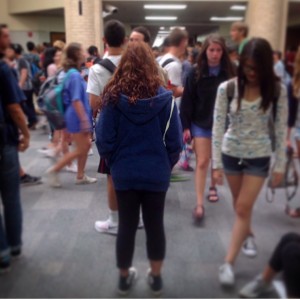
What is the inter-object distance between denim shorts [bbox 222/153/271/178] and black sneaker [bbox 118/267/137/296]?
0.51 meters

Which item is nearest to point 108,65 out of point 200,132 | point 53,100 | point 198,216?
point 200,132

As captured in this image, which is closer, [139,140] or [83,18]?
[139,140]

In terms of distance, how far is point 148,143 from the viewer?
1.16 meters

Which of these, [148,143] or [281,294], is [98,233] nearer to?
[148,143]

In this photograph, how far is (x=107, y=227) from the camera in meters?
1.67

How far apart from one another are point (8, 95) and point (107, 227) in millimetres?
702

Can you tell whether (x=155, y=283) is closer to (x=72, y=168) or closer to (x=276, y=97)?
(x=276, y=97)

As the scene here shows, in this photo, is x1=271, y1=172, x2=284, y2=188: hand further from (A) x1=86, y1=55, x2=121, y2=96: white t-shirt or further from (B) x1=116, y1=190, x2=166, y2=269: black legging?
(A) x1=86, y1=55, x2=121, y2=96: white t-shirt

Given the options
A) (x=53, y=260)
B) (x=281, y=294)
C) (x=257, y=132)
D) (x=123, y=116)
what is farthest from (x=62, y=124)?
(x=281, y=294)

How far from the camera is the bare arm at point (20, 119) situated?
138cm

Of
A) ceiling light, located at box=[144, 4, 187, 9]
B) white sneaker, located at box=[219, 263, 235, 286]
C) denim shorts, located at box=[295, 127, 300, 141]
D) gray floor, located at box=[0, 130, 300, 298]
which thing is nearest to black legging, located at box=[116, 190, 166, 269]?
gray floor, located at box=[0, 130, 300, 298]

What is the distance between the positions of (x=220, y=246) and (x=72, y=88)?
1.15 meters

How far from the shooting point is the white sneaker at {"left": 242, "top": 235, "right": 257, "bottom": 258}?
1.28 m

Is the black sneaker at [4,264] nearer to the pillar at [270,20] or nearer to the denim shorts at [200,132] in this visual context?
the denim shorts at [200,132]
